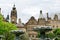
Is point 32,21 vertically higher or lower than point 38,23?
higher

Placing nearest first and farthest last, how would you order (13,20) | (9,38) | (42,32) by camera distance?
(42,32)
(9,38)
(13,20)

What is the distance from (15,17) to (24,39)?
91.6m

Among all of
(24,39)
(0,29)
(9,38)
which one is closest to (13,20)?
(0,29)

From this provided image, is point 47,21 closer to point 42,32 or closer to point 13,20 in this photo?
point 13,20

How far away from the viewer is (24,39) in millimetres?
46594

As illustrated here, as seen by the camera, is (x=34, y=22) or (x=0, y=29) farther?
(x=34, y=22)

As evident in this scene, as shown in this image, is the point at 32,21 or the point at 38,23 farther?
the point at 38,23

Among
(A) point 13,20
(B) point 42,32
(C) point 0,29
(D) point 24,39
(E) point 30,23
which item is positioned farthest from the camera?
(A) point 13,20

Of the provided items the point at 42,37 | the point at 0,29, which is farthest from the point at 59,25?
the point at 42,37

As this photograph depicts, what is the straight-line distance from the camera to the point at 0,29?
2997 inches

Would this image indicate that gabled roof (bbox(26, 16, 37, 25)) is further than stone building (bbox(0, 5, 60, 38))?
No

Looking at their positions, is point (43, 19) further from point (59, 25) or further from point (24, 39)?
point (24, 39)

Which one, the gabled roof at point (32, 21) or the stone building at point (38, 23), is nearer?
the gabled roof at point (32, 21)

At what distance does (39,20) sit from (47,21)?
2.83 m
